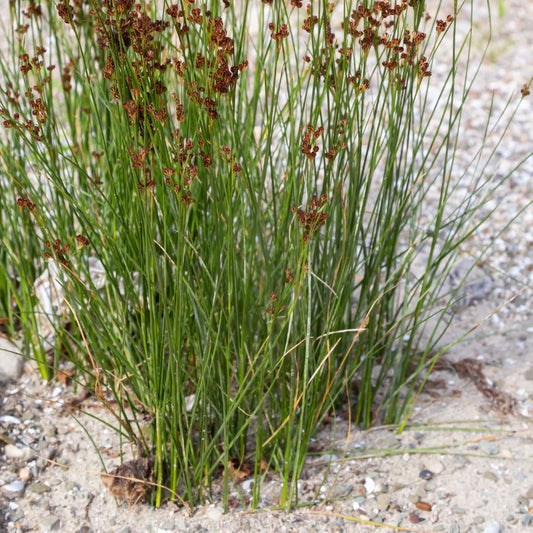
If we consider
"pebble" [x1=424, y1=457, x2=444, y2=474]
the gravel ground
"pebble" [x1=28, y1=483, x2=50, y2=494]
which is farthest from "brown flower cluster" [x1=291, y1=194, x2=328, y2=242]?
"pebble" [x1=28, y1=483, x2=50, y2=494]

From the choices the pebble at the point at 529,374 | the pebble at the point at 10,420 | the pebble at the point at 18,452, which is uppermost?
the pebble at the point at 529,374

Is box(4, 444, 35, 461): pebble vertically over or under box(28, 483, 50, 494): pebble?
over

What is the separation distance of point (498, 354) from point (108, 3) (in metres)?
1.75

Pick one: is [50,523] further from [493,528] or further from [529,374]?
[529,374]

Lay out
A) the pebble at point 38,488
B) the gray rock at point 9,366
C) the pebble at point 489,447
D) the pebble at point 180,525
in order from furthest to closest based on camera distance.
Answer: the gray rock at point 9,366 < the pebble at point 489,447 < the pebble at point 38,488 < the pebble at point 180,525

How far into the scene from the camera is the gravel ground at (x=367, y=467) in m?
1.81

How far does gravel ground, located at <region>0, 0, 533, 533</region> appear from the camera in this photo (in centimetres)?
181

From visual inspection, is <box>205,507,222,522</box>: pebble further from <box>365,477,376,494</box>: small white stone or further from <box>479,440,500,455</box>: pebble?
<box>479,440,500,455</box>: pebble

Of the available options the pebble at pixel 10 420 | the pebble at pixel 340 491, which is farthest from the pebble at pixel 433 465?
the pebble at pixel 10 420

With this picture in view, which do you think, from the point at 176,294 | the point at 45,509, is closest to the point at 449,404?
the point at 176,294

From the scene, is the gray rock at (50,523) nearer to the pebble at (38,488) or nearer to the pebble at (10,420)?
the pebble at (38,488)

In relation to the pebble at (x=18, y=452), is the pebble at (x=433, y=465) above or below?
below

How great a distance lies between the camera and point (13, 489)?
1.88 meters

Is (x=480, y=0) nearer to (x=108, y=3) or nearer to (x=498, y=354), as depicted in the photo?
(x=498, y=354)
